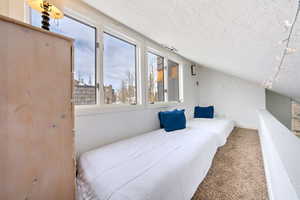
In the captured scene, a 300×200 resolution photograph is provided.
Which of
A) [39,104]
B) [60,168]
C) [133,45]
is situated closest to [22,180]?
[60,168]

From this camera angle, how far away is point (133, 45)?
97.3 inches

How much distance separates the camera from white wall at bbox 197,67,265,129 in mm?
4167

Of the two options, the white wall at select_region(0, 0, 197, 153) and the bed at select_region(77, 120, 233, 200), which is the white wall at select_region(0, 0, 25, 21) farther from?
the bed at select_region(77, 120, 233, 200)

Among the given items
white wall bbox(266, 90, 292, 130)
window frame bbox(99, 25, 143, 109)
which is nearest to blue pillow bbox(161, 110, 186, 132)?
window frame bbox(99, 25, 143, 109)

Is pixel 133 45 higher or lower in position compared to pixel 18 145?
higher

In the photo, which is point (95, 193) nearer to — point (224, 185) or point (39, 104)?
point (39, 104)

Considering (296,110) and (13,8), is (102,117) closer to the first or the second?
(13,8)

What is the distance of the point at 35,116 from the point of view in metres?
0.79

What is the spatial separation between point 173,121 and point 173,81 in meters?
1.44

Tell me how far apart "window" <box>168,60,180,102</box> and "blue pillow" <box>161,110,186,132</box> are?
2.81 ft

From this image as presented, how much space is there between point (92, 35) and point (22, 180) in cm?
173

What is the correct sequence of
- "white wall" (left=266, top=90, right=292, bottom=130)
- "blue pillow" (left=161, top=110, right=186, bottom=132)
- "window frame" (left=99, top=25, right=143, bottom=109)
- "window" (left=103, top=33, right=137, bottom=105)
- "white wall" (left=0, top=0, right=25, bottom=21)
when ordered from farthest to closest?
"white wall" (left=266, top=90, right=292, bottom=130), "blue pillow" (left=161, top=110, right=186, bottom=132), "window" (left=103, top=33, right=137, bottom=105), "window frame" (left=99, top=25, right=143, bottom=109), "white wall" (left=0, top=0, right=25, bottom=21)

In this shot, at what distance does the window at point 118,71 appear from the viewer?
1.99 m

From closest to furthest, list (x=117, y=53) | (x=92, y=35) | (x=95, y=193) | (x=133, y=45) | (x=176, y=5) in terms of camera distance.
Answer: (x=95, y=193) → (x=176, y=5) → (x=92, y=35) → (x=117, y=53) → (x=133, y=45)
